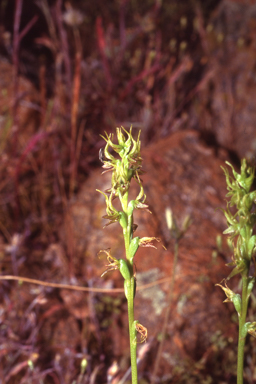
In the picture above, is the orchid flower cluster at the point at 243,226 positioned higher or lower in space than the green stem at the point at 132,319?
higher

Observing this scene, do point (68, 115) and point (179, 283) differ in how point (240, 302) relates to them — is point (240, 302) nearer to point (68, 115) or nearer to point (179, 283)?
point (179, 283)

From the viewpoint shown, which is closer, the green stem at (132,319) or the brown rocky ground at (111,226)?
the green stem at (132,319)

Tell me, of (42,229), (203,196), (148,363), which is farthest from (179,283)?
(42,229)

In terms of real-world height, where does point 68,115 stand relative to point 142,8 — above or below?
below

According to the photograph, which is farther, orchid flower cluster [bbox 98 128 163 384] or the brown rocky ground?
the brown rocky ground

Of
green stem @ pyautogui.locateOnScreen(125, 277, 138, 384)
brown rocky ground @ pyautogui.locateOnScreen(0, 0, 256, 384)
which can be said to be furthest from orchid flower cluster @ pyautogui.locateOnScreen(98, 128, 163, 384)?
brown rocky ground @ pyautogui.locateOnScreen(0, 0, 256, 384)

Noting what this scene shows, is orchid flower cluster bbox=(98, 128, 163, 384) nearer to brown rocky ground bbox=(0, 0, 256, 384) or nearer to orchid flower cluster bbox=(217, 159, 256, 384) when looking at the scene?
orchid flower cluster bbox=(217, 159, 256, 384)

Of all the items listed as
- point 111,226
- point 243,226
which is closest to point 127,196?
point 243,226

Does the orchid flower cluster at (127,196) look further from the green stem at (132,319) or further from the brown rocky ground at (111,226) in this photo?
the brown rocky ground at (111,226)

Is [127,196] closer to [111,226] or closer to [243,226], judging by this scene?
[243,226]

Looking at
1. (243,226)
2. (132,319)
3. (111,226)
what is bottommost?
(132,319)

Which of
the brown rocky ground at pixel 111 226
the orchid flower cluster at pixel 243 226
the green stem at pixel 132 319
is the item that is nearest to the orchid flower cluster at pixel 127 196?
the green stem at pixel 132 319
